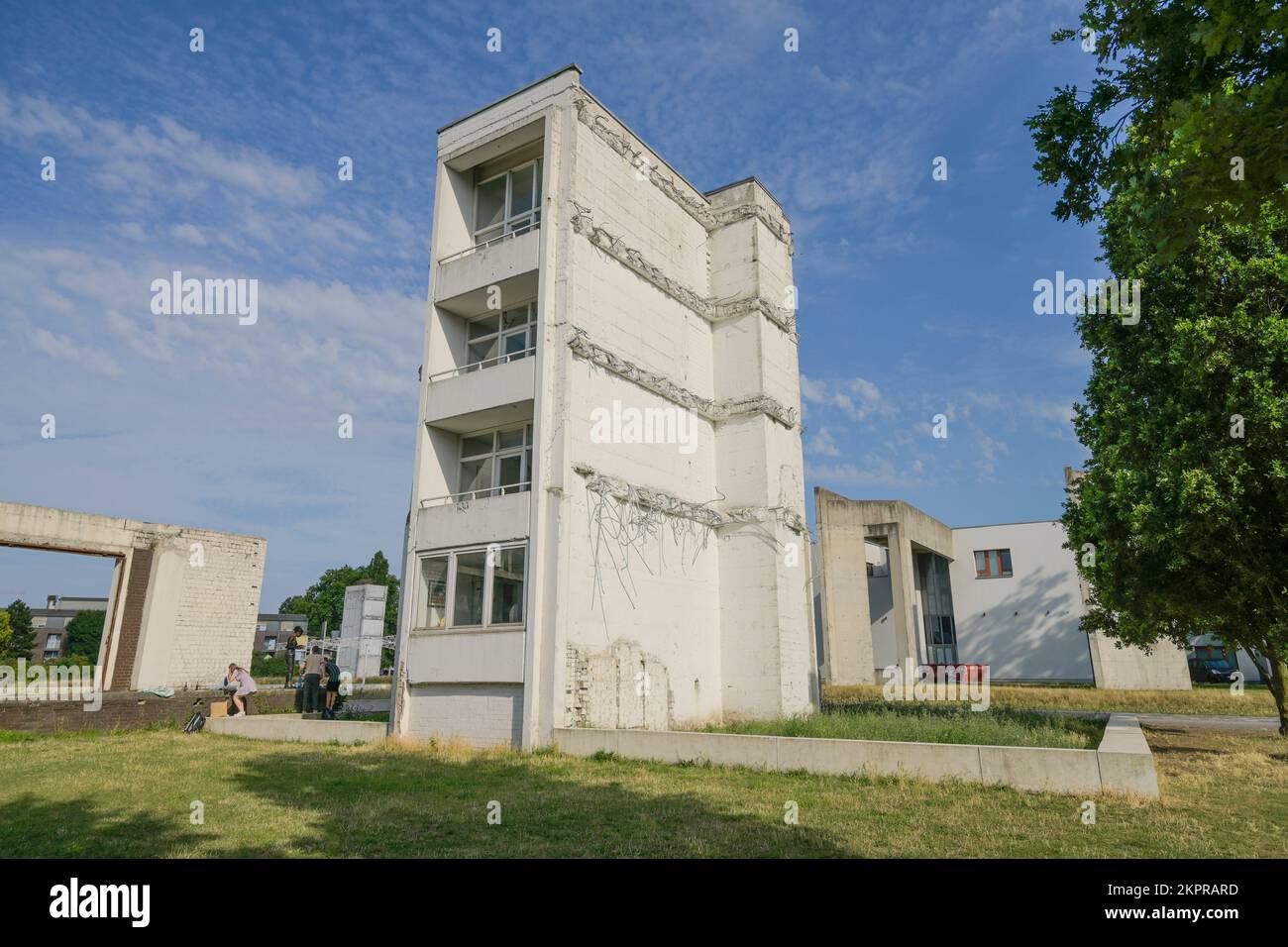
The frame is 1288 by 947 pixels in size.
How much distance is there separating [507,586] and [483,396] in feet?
16.1

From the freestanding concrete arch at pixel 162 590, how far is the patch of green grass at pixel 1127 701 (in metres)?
20.4

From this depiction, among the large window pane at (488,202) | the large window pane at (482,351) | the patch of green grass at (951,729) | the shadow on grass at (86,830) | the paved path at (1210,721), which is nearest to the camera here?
the shadow on grass at (86,830)

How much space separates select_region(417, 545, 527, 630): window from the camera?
17000 mm

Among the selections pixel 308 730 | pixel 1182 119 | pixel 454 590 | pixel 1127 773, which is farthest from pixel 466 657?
pixel 1182 119

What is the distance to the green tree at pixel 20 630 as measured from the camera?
72812 millimetres

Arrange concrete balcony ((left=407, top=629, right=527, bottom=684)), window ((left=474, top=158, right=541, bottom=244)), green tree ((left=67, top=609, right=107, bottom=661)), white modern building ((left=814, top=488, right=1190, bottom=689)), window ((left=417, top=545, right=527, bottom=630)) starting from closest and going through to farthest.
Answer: concrete balcony ((left=407, top=629, right=527, bottom=684))
window ((left=417, top=545, right=527, bottom=630))
window ((left=474, top=158, right=541, bottom=244))
white modern building ((left=814, top=488, right=1190, bottom=689))
green tree ((left=67, top=609, right=107, bottom=661))

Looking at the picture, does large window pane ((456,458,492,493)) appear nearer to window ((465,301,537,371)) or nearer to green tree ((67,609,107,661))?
window ((465,301,537,371))

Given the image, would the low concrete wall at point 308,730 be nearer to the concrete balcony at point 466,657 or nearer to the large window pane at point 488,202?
the concrete balcony at point 466,657

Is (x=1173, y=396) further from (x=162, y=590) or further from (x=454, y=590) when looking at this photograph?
(x=162, y=590)

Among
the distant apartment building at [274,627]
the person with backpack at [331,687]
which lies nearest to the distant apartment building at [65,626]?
the distant apartment building at [274,627]

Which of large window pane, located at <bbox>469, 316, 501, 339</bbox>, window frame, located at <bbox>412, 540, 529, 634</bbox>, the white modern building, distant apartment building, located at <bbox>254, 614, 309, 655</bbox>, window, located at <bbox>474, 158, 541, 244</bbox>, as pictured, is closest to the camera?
window frame, located at <bbox>412, 540, 529, 634</bbox>

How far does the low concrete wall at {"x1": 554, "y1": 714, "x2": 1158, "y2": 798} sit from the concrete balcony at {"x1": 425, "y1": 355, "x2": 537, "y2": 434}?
7.95 meters

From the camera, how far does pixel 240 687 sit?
834 inches

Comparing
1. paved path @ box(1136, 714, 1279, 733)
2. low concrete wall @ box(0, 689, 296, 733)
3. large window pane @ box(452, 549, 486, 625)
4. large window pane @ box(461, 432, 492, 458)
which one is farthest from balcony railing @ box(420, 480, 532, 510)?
paved path @ box(1136, 714, 1279, 733)
